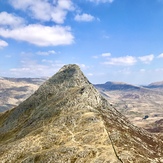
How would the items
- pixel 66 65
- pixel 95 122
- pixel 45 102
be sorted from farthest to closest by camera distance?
pixel 66 65 < pixel 45 102 < pixel 95 122

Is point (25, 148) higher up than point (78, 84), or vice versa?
point (78, 84)

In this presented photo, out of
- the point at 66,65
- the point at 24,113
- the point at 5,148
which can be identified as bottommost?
the point at 5,148

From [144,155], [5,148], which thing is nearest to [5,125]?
[5,148]

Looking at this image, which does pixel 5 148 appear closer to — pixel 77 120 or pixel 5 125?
pixel 77 120

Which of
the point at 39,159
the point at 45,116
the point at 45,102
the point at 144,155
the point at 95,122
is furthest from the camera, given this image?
the point at 45,102

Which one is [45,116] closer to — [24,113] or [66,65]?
[24,113]

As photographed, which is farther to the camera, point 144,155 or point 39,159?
point 39,159
